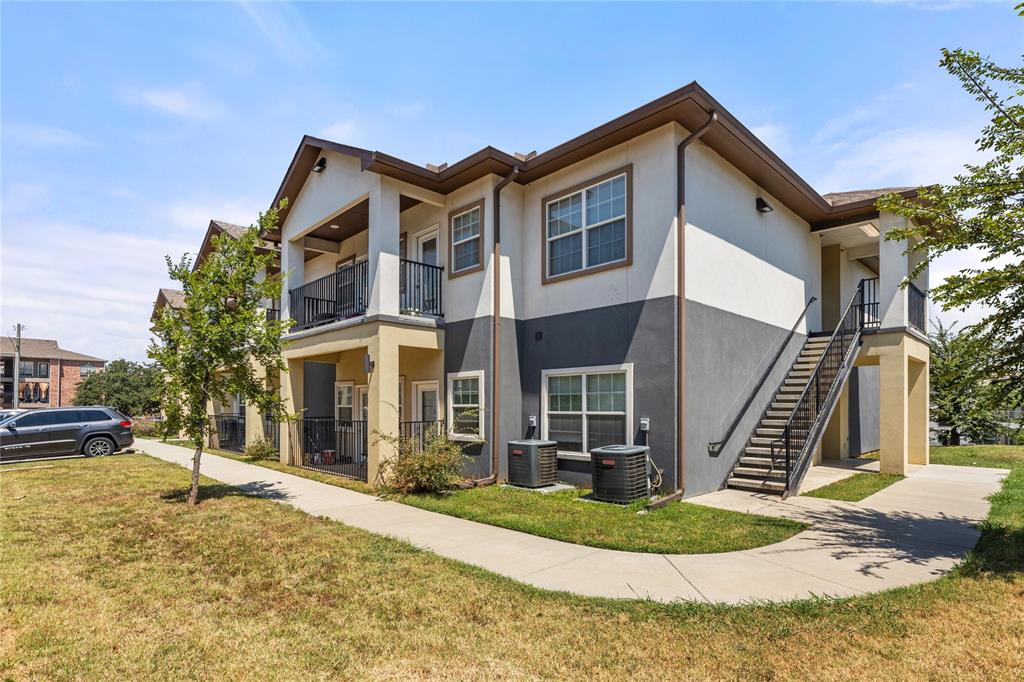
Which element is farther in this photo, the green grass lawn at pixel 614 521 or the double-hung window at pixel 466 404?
the double-hung window at pixel 466 404

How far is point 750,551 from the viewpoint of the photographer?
6.55 metres

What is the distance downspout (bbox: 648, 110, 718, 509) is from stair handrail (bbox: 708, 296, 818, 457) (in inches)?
46.0

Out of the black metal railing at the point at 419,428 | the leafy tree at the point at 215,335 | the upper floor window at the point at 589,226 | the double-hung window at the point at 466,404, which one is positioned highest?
the upper floor window at the point at 589,226

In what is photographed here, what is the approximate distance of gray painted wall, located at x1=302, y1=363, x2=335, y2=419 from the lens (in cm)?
1828

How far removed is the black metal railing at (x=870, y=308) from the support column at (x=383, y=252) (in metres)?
11.4

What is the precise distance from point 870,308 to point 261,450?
18.9m

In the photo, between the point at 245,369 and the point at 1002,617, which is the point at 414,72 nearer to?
the point at 245,369

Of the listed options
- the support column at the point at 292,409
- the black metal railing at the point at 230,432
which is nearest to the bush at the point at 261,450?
the support column at the point at 292,409

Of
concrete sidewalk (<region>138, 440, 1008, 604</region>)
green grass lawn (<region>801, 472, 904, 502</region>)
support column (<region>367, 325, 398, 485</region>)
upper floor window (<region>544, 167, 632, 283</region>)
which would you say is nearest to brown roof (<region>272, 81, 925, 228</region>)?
upper floor window (<region>544, 167, 632, 283</region>)

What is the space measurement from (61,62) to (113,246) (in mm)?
7265

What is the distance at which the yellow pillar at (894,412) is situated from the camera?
41.0ft

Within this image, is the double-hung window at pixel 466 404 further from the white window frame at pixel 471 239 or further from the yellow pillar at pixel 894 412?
the yellow pillar at pixel 894 412

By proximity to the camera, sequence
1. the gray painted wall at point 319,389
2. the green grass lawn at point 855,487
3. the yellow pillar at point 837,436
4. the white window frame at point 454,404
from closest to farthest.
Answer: the green grass lawn at point 855,487
the white window frame at point 454,404
the yellow pillar at point 837,436
the gray painted wall at point 319,389

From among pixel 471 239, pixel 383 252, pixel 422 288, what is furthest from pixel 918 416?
pixel 383 252
